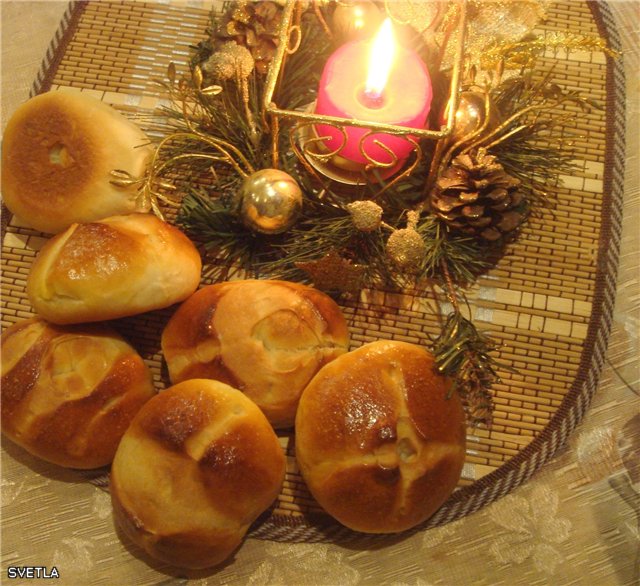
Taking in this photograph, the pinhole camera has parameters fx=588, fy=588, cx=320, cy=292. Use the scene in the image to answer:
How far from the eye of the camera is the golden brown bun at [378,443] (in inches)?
35.8

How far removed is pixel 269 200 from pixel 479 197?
367mm

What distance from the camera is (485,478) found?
3.43 feet

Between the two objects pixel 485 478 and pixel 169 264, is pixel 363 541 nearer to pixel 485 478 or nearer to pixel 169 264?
pixel 485 478

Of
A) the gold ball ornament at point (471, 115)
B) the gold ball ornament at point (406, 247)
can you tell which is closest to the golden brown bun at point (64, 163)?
the gold ball ornament at point (406, 247)

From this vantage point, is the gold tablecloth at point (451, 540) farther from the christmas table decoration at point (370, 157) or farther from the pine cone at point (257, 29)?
the pine cone at point (257, 29)

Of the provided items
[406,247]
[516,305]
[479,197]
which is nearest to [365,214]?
[406,247]

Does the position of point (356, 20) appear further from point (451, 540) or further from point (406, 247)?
point (451, 540)

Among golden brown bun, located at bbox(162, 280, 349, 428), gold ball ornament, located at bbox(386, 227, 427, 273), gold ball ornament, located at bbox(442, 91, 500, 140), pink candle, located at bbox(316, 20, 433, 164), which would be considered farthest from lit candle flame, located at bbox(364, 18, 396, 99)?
golden brown bun, located at bbox(162, 280, 349, 428)

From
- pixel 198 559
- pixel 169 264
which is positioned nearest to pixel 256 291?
pixel 169 264

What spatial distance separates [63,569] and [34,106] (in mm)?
833

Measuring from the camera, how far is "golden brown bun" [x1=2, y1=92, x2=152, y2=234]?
1.06 metres

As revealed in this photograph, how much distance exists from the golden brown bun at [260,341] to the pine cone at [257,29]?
0.47 meters

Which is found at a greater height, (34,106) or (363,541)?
(34,106)

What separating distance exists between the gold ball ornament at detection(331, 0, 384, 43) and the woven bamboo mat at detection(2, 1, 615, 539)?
403mm
